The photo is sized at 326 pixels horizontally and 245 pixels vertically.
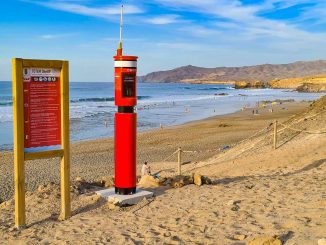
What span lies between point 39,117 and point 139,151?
13935mm

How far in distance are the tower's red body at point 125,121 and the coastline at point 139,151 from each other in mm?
5216

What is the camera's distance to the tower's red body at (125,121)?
22.6ft

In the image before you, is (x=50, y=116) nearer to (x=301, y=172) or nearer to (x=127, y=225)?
(x=127, y=225)

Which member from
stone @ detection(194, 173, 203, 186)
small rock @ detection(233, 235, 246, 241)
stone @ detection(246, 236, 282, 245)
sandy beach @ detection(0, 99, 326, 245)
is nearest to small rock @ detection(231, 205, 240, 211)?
sandy beach @ detection(0, 99, 326, 245)

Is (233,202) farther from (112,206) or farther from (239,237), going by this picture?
(112,206)

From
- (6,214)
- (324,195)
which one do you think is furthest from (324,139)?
(6,214)

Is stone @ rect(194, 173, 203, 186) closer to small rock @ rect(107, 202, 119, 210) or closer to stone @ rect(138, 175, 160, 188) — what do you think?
stone @ rect(138, 175, 160, 188)

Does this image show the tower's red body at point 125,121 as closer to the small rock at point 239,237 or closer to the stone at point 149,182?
the stone at point 149,182

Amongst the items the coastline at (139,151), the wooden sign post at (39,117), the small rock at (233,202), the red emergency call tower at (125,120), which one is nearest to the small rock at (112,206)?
the red emergency call tower at (125,120)

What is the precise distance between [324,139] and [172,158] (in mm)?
7131

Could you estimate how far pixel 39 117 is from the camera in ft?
20.0

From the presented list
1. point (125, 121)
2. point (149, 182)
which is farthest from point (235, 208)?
point (149, 182)

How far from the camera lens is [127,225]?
598 cm

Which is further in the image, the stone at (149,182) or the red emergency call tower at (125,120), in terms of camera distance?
the stone at (149,182)
